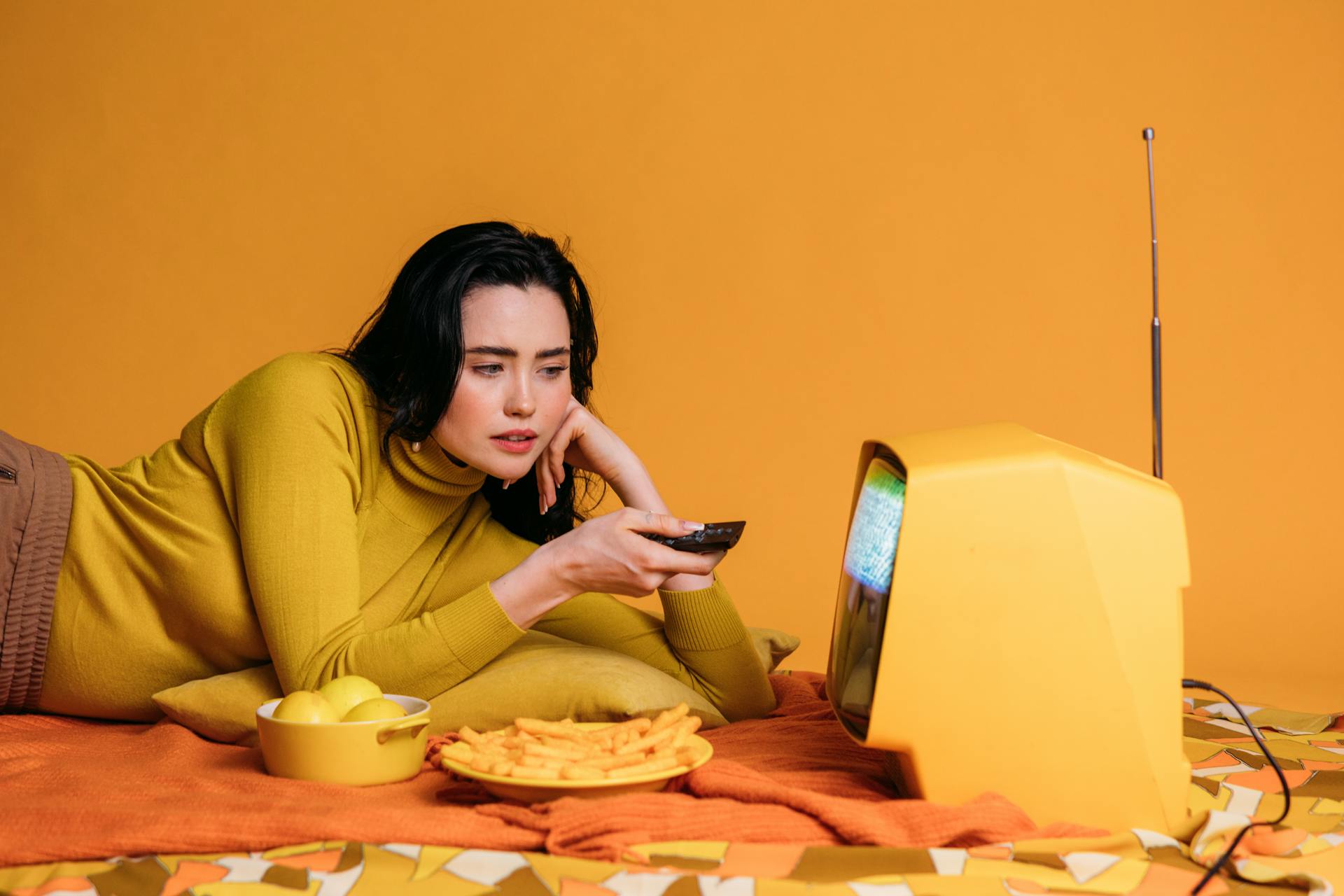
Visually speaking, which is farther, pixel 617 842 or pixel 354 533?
pixel 354 533

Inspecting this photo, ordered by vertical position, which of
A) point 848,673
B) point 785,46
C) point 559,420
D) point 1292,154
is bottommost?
point 848,673

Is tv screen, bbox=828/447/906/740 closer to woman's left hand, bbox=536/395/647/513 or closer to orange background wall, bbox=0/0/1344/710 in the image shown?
woman's left hand, bbox=536/395/647/513

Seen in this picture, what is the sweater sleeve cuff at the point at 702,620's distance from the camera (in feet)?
7.83

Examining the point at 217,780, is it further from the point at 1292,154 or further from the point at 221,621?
the point at 1292,154

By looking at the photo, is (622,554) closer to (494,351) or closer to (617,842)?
(494,351)

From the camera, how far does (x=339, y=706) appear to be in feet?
6.11

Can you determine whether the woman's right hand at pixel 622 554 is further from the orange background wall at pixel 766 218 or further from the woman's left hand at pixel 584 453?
the orange background wall at pixel 766 218

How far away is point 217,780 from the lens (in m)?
1.84

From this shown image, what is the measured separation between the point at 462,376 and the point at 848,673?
2.74 ft

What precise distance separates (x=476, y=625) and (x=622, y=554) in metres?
0.26

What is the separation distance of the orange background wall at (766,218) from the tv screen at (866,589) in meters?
1.98

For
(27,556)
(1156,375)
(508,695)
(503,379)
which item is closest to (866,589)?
(1156,375)

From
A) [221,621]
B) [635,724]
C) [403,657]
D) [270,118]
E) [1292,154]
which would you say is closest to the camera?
[635,724]

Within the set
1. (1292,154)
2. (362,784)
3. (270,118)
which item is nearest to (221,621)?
(362,784)
